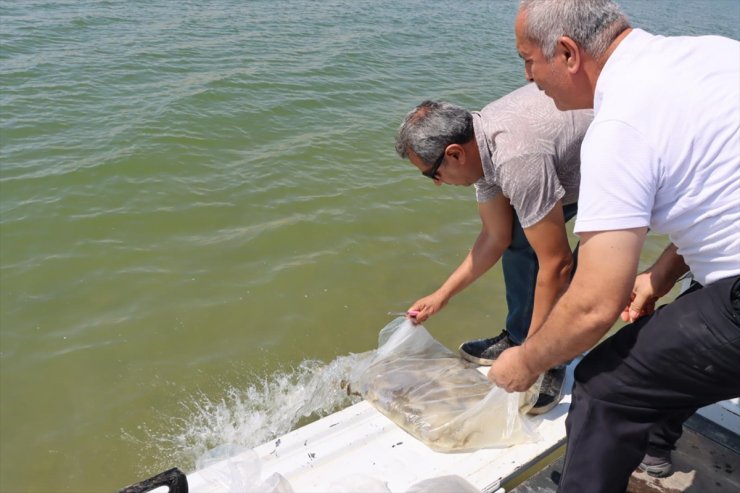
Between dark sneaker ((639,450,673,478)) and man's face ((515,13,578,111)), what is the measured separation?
1.55 m

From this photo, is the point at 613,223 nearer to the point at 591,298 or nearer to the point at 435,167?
the point at 591,298

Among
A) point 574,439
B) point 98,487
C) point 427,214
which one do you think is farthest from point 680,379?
point 427,214

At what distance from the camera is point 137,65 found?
30.6 ft

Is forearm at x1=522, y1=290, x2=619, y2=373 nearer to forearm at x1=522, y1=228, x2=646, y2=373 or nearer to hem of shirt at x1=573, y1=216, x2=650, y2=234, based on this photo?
forearm at x1=522, y1=228, x2=646, y2=373

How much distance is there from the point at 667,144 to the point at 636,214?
0.19m

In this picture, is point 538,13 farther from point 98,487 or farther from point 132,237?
point 132,237

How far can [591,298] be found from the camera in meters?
1.77

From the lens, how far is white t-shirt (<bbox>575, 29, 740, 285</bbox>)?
5.27ft

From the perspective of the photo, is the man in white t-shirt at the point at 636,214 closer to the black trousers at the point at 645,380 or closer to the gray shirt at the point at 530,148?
the black trousers at the point at 645,380

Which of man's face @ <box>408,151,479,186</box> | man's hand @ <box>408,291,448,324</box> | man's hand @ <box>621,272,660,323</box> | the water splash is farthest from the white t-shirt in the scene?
the water splash

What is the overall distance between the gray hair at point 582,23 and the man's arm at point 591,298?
562 mm

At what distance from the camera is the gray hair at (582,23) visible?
178 cm

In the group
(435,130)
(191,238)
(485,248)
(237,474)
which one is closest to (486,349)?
(485,248)

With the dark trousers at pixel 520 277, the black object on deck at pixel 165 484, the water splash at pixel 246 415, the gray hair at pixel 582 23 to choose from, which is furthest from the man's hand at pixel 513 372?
the water splash at pixel 246 415
